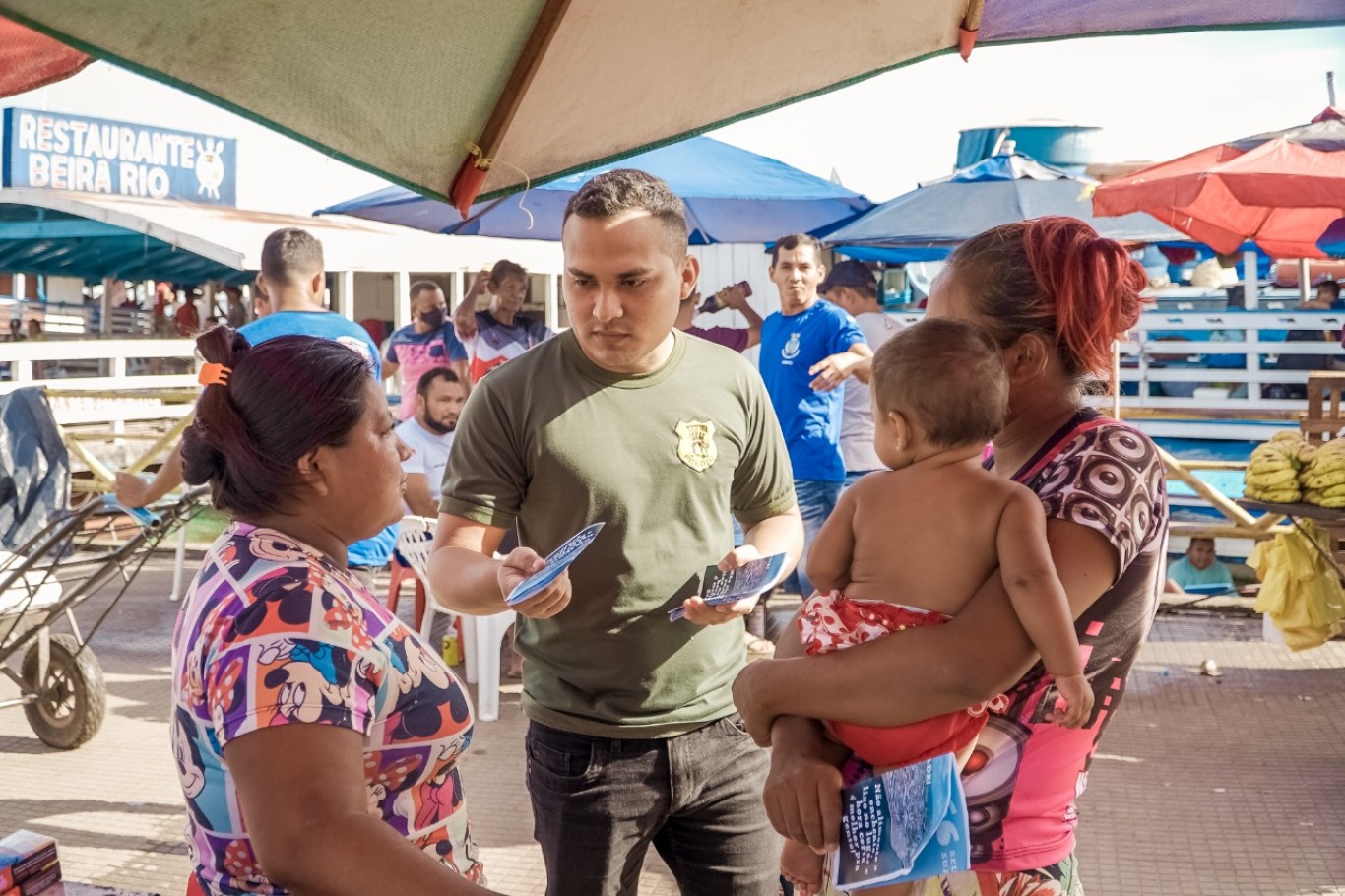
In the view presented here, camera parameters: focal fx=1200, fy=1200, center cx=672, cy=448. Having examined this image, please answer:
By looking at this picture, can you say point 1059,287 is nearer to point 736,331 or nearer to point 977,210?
point 736,331

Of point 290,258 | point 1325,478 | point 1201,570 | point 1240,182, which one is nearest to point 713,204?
point 1240,182

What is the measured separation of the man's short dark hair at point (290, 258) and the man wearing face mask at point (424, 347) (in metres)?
2.59

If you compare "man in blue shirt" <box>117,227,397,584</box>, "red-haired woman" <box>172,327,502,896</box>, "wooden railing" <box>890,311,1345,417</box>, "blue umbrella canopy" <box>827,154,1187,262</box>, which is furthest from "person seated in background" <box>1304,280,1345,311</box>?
"red-haired woman" <box>172,327,502,896</box>

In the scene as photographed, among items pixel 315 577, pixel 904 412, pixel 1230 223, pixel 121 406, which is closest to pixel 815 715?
pixel 904 412

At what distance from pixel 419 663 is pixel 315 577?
0.21m

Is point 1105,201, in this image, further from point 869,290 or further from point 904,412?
point 904,412

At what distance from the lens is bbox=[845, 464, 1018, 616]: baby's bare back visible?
5.63 ft

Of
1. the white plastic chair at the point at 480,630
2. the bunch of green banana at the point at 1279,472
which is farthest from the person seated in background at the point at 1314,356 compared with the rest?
the white plastic chair at the point at 480,630

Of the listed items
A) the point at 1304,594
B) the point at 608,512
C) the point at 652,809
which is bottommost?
the point at 1304,594

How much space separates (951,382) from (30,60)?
5.95 ft

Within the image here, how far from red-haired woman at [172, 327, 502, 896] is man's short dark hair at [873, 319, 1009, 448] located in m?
0.82

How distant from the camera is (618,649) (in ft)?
8.09

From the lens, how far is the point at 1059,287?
1739mm

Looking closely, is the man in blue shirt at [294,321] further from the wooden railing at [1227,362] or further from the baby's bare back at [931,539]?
the wooden railing at [1227,362]
